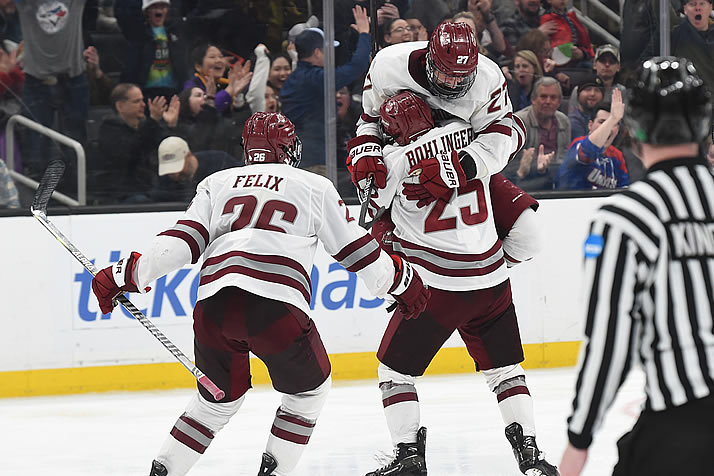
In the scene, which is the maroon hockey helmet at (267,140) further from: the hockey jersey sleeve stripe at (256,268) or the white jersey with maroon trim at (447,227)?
the white jersey with maroon trim at (447,227)

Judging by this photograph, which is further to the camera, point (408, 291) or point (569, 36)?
point (569, 36)

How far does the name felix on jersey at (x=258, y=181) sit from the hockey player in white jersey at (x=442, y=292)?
19.7 inches

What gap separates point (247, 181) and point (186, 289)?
198 centimetres

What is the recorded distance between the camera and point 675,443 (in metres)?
1.37

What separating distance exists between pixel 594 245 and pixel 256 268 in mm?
1252

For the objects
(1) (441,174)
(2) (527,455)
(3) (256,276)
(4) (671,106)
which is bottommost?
(2) (527,455)

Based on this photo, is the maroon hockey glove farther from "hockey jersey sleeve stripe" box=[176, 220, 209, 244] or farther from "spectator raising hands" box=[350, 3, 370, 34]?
"spectator raising hands" box=[350, 3, 370, 34]

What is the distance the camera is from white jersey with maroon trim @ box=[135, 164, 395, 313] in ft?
8.23

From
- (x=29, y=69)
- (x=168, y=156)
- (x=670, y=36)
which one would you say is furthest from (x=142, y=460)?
(x=670, y=36)

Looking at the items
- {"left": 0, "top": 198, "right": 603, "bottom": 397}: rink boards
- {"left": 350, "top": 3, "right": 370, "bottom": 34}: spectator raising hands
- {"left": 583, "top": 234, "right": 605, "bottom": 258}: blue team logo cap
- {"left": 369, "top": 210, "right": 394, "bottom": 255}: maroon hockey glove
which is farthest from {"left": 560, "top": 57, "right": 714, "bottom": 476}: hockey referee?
{"left": 350, "top": 3, "right": 370, "bottom": 34}: spectator raising hands

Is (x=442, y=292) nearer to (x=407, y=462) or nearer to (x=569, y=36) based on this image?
(x=407, y=462)

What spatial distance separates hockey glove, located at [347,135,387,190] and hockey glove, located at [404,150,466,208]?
3.5 inches

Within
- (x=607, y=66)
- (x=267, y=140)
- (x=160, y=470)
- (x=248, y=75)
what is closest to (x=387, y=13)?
(x=248, y=75)

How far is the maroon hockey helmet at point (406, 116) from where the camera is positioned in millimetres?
2934
